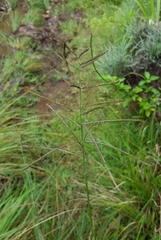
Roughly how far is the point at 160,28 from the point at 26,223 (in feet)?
5.40

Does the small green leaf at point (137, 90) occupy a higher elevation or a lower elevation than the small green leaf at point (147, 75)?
lower

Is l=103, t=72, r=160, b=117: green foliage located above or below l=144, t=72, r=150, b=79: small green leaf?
below

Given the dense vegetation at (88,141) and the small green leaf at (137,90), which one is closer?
the dense vegetation at (88,141)

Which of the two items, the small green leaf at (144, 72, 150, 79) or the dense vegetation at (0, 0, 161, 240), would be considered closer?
the dense vegetation at (0, 0, 161, 240)

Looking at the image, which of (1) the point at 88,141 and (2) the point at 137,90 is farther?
(2) the point at 137,90

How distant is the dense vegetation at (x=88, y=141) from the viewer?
5.68 feet

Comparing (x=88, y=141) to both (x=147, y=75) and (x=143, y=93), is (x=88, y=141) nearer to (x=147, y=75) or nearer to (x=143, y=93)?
(x=147, y=75)

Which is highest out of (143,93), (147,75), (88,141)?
(147,75)

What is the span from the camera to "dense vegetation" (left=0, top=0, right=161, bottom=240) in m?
1.73

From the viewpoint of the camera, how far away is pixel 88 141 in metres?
1.10

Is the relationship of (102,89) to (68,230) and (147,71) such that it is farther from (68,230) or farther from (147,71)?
(68,230)

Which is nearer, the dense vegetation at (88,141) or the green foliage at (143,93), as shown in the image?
the dense vegetation at (88,141)

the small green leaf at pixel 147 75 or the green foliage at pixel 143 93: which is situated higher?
the small green leaf at pixel 147 75

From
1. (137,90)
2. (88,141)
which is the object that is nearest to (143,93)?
(137,90)
